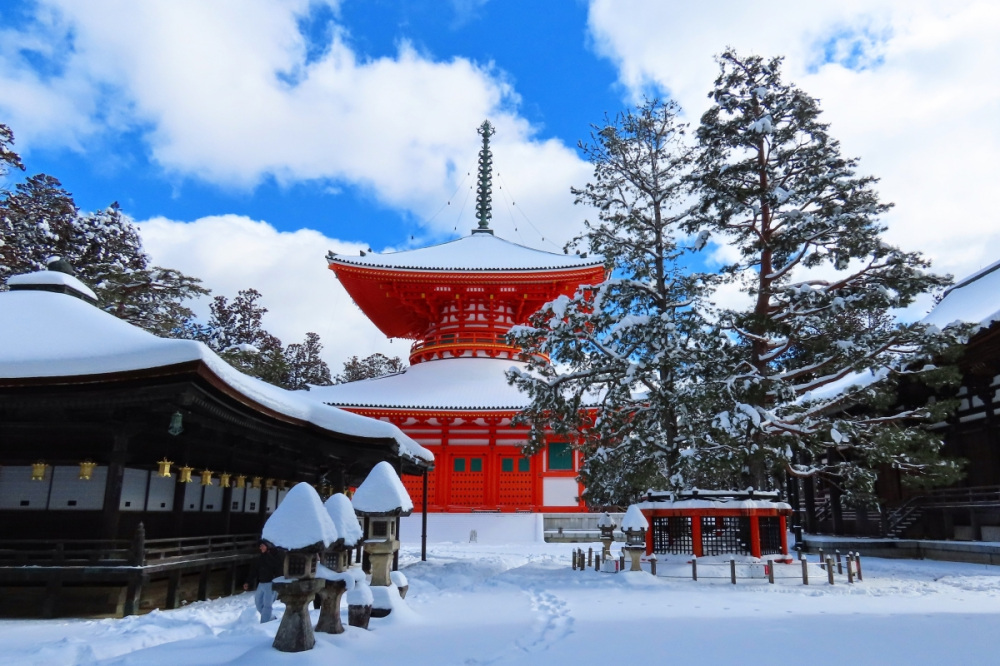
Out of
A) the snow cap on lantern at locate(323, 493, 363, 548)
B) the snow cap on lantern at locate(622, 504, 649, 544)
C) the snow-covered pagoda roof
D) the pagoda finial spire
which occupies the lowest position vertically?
the snow cap on lantern at locate(622, 504, 649, 544)

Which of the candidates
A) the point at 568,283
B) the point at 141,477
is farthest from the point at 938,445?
the point at 568,283

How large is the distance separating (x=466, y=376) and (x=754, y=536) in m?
18.3

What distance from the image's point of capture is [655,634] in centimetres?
782

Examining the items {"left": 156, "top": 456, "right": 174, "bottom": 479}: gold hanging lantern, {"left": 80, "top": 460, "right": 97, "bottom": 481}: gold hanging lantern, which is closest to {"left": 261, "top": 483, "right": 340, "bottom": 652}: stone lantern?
{"left": 156, "top": 456, "right": 174, "bottom": 479}: gold hanging lantern

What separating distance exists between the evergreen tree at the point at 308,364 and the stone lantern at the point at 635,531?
37.2m

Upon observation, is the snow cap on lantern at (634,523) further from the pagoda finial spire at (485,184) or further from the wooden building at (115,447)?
the pagoda finial spire at (485,184)

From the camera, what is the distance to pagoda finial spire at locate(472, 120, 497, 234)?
39656mm

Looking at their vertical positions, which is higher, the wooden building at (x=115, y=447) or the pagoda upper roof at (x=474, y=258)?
the pagoda upper roof at (x=474, y=258)

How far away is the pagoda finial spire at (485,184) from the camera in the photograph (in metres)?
39.7

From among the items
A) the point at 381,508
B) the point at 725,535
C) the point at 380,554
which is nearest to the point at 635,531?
the point at 725,535

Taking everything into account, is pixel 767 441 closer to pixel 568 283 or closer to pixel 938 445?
pixel 938 445

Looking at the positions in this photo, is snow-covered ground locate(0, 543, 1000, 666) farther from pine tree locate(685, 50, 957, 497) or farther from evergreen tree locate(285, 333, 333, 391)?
evergreen tree locate(285, 333, 333, 391)

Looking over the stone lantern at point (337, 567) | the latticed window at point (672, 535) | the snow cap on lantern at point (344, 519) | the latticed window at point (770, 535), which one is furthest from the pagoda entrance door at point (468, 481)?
the snow cap on lantern at point (344, 519)

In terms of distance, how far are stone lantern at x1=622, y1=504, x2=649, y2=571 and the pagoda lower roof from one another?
11.5 metres
